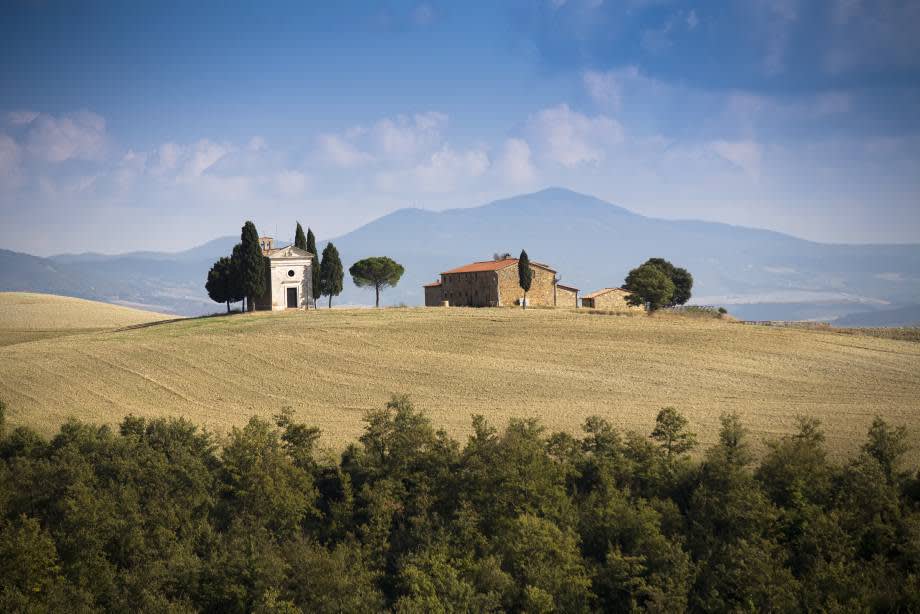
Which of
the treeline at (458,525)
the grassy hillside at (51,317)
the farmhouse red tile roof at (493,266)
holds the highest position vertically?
the farmhouse red tile roof at (493,266)

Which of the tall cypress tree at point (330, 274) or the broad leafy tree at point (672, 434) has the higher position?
the tall cypress tree at point (330, 274)

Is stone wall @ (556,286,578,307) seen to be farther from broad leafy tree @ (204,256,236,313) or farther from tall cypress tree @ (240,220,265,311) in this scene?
broad leafy tree @ (204,256,236,313)

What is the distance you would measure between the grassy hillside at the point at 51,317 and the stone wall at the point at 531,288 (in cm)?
3954

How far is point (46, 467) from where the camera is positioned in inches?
1199

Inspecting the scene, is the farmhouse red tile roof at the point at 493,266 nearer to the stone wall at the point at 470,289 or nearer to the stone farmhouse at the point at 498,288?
the stone farmhouse at the point at 498,288

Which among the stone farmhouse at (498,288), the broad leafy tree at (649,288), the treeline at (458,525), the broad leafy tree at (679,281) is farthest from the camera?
the broad leafy tree at (679,281)

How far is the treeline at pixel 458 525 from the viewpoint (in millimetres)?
25625

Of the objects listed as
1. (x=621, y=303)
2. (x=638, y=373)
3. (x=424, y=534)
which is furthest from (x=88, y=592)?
(x=621, y=303)

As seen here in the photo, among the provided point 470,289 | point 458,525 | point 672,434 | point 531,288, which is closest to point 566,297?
point 531,288

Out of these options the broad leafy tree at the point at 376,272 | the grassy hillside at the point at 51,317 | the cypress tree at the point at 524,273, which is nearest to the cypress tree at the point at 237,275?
the grassy hillside at the point at 51,317

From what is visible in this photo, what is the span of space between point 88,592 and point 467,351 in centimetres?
3472

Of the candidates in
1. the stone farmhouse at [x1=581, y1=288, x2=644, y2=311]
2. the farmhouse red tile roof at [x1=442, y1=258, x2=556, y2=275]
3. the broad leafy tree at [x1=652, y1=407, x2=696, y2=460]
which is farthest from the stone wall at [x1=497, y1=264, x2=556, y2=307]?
the broad leafy tree at [x1=652, y1=407, x2=696, y2=460]

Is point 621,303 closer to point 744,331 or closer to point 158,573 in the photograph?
point 744,331

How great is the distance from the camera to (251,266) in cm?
7556
